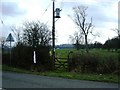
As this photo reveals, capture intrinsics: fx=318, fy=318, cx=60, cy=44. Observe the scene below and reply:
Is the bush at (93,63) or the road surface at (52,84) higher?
the bush at (93,63)

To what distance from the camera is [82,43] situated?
96312mm

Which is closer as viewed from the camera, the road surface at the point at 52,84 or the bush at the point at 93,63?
the road surface at the point at 52,84

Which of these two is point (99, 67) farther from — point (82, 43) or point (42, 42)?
point (82, 43)

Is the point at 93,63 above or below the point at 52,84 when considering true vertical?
above

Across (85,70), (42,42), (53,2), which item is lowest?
(85,70)

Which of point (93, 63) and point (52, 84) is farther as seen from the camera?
point (93, 63)

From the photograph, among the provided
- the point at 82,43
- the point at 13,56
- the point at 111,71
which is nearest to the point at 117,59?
the point at 111,71

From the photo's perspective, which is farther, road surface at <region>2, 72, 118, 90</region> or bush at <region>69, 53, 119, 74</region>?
bush at <region>69, 53, 119, 74</region>

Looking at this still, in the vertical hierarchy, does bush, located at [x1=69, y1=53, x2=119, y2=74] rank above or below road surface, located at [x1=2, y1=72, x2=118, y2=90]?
above

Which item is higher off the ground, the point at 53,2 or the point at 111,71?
the point at 53,2

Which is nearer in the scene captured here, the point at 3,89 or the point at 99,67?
the point at 3,89

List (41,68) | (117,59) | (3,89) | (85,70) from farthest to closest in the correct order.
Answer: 1. (41,68)
2. (85,70)
3. (117,59)
4. (3,89)

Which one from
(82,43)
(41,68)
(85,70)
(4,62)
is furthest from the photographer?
(82,43)

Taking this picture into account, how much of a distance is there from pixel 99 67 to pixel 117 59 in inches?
75.4
